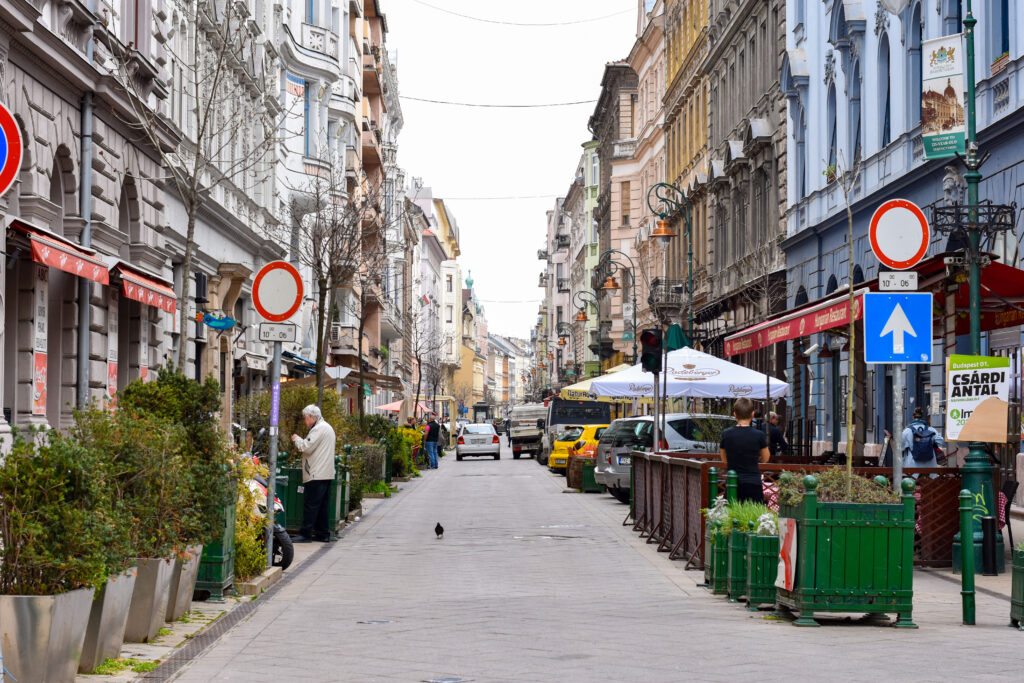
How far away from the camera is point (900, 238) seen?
12602mm

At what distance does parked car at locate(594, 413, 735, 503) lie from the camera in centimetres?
2486

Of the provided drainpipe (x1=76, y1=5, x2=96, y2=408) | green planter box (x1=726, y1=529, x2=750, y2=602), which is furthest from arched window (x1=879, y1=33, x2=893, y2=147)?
green planter box (x1=726, y1=529, x2=750, y2=602)

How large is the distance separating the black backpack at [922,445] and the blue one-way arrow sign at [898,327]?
1171cm

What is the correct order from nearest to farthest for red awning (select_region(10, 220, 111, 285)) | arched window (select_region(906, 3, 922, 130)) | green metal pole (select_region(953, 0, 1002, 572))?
green metal pole (select_region(953, 0, 1002, 572))
red awning (select_region(10, 220, 111, 285))
arched window (select_region(906, 3, 922, 130))

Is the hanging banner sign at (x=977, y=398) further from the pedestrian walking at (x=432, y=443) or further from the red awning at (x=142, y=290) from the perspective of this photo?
the pedestrian walking at (x=432, y=443)

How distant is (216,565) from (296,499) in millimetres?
6912

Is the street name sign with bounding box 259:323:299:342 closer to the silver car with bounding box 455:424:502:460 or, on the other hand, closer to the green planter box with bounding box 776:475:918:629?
the green planter box with bounding box 776:475:918:629

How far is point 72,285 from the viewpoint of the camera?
20.1 meters

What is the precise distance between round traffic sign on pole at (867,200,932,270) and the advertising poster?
1058cm

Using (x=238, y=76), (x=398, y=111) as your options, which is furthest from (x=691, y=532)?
(x=398, y=111)

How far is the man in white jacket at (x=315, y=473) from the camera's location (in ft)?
57.4

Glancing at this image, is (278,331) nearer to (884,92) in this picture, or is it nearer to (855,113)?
(884,92)

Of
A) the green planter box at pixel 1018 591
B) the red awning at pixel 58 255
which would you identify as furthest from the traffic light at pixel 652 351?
the green planter box at pixel 1018 591

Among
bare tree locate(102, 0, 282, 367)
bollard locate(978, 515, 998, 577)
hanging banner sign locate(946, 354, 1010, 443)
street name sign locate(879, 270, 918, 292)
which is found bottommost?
bollard locate(978, 515, 998, 577)
